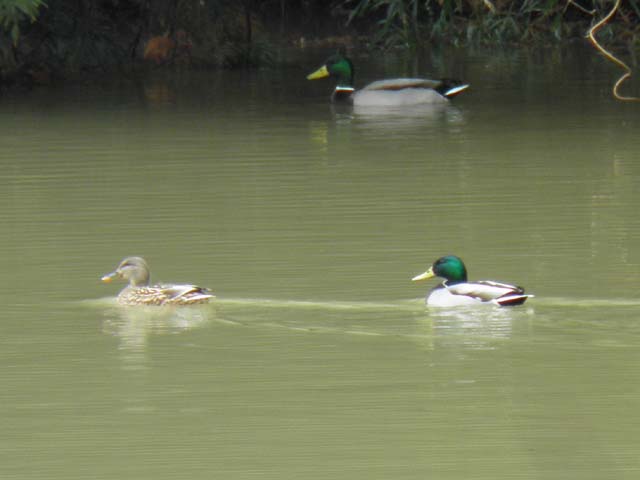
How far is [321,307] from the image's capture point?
810 centimetres

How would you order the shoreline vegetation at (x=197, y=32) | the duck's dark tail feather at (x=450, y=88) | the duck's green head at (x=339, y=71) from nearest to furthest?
the duck's dark tail feather at (x=450, y=88) → the duck's green head at (x=339, y=71) → the shoreline vegetation at (x=197, y=32)

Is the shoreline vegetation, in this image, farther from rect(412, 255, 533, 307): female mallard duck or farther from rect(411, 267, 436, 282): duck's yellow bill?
rect(412, 255, 533, 307): female mallard duck

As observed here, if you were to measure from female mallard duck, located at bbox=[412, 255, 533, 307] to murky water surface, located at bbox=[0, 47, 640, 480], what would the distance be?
0.08 metres

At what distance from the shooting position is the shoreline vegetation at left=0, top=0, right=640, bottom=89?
2003 centimetres

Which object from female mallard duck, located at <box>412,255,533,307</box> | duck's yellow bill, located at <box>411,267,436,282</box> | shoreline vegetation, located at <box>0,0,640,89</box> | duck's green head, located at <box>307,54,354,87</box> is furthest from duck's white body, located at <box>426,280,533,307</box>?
duck's green head, located at <box>307,54,354,87</box>

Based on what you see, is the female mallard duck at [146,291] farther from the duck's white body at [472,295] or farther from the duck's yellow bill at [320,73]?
the duck's yellow bill at [320,73]

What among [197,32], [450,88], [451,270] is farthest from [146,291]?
[197,32]

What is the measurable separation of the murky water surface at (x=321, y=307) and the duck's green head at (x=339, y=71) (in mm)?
3567

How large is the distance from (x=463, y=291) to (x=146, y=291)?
1521 mm

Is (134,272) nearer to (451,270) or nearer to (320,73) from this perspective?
(451,270)

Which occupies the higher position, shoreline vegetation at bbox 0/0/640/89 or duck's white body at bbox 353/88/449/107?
shoreline vegetation at bbox 0/0/640/89

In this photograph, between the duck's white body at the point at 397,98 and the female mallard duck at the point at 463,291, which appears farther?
the duck's white body at the point at 397,98

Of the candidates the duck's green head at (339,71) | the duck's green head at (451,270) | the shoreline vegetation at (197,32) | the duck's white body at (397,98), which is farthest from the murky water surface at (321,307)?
the shoreline vegetation at (197,32)

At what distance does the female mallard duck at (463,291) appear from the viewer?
7.84m
